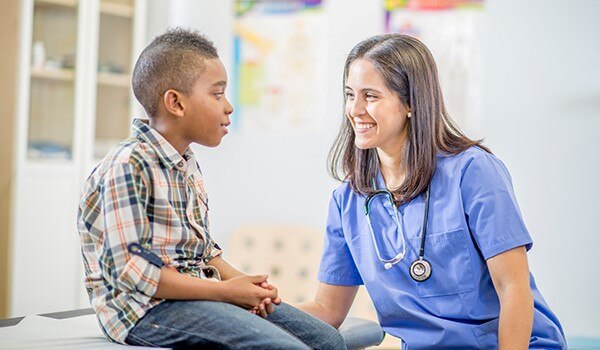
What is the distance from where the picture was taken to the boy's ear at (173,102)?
4.69 feet

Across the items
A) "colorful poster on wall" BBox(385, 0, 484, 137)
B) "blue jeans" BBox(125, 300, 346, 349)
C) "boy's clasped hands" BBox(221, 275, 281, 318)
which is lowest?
"blue jeans" BBox(125, 300, 346, 349)

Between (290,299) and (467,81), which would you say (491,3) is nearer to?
(467,81)

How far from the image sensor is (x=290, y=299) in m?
3.85

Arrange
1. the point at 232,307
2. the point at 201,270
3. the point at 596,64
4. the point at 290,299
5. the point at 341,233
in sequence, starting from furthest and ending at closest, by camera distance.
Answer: the point at 290,299, the point at 596,64, the point at 341,233, the point at 201,270, the point at 232,307

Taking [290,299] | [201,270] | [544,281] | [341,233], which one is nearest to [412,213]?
[341,233]

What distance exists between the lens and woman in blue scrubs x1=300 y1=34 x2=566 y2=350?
62.5 inches

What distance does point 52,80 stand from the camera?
3.88 metres

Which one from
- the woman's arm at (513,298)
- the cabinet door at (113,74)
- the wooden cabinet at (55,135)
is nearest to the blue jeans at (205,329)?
the woman's arm at (513,298)

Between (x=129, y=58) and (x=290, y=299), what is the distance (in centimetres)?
148

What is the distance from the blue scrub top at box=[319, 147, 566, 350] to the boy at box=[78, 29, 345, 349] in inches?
11.5

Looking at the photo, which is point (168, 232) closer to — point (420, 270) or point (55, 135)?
point (420, 270)

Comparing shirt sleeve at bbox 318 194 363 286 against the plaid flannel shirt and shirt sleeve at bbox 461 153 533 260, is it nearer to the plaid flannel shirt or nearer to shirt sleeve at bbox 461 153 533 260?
shirt sleeve at bbox 461 153 533 260

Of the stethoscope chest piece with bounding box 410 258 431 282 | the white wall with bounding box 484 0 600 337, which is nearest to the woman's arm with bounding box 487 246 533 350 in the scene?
the stethoscope chest piece with bounding box 410 258 431 282

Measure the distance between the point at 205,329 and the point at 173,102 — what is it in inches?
16.0
